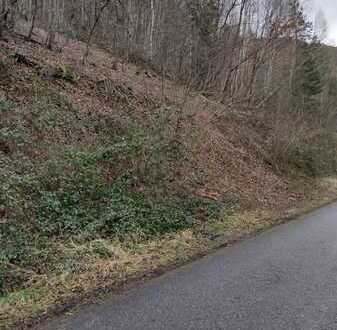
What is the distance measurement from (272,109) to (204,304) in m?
18.6

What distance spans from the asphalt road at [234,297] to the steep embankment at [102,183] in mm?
527

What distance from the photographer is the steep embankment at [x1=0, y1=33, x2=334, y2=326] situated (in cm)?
615

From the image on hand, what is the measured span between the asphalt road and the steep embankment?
0.53 metres

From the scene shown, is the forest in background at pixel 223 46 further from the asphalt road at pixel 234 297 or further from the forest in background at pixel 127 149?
the asphalt road at pixel 234 297

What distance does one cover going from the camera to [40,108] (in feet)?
35.1

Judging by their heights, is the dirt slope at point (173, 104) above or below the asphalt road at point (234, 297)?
above

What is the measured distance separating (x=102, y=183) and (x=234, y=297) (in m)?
4.51

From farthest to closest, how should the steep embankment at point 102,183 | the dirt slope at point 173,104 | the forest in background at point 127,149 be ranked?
the dirt slope at point 173,104, the forest in background at point 127,149, the steep embankment at point 102,183

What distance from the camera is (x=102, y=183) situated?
29.8 feet

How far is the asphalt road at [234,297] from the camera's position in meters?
4.62

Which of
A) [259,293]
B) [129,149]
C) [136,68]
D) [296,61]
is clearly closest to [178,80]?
[136,68]

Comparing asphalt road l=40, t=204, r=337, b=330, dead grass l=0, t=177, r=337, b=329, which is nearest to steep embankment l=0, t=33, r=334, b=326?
dead grass l=0, t=177, r=337, b=329

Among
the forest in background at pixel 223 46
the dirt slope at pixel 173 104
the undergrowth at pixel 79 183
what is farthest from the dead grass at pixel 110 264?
the forest in background at pixel 223 46

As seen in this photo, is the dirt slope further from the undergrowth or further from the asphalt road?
the asphalt road
